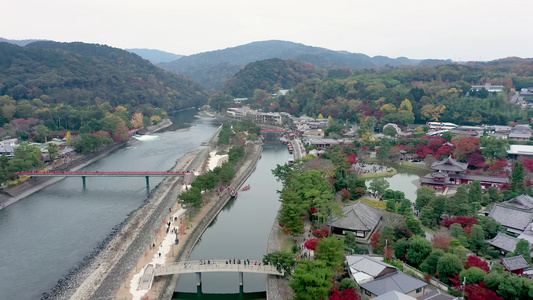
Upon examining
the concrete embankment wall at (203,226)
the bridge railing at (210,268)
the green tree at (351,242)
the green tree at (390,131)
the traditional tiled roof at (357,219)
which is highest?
the green tree at (390,131)

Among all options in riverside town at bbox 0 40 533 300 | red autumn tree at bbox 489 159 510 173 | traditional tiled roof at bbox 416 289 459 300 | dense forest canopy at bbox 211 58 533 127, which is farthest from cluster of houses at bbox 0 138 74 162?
red autumn tree at bbox 489 159 510 173

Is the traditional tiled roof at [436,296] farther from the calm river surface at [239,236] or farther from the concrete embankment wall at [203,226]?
the concrete embankment wall at [203,226]

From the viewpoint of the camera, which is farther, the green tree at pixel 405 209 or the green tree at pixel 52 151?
the green tree at pixel 52 151

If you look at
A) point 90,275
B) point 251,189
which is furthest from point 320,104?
point 90,275

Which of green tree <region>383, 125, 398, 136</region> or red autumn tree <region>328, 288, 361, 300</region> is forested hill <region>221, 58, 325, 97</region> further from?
red autumn tree <region>328, 288, 361, 300</region>

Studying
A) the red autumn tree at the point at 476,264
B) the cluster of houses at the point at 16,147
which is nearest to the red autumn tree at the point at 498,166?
the red autumn tree at the point at 476,264

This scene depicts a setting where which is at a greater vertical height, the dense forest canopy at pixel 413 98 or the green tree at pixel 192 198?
the dense forest canopy at pixel 413 98
